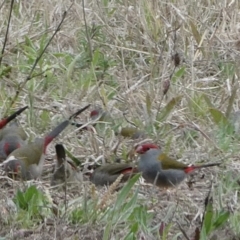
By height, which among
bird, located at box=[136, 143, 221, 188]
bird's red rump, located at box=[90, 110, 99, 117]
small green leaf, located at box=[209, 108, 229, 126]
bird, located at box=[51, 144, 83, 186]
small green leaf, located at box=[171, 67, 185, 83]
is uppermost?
bird, located at box=[51, 144, 83, 186]

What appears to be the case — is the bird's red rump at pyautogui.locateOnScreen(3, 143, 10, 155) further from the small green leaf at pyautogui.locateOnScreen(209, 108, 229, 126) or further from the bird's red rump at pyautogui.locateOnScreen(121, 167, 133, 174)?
the small green leaf at pyautogui.locateOnScreen(209, 108, 229, 126)

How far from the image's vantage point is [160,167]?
4703 mm

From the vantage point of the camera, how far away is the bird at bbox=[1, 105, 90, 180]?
4676 millimetres

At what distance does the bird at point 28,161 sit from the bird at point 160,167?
1.69 ft

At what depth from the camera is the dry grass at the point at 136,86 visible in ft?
13.7

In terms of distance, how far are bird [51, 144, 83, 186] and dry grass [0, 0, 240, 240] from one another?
0.27 feet

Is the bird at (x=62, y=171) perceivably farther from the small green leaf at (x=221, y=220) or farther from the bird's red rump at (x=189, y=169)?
the small green leaf at (x=221, y=220)

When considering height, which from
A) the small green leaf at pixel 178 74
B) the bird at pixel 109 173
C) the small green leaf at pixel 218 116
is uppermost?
the bird at pixel 109 173

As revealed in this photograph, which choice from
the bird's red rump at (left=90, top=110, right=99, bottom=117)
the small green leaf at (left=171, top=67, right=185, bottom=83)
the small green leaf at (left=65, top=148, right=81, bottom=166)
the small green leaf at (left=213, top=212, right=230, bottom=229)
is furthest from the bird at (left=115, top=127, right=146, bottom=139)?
the small green leaf at (left=213, top=212, right=230, bottom=229)

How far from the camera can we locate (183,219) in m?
4.11

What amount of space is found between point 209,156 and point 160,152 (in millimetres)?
313

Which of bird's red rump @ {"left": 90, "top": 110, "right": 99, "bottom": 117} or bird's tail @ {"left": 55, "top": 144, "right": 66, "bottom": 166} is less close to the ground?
bird's tail @ {"left": 55, "top": 144, "right": 66, "bottom": 166}

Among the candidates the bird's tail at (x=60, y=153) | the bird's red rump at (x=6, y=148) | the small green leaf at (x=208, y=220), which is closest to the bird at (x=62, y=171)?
the bird's tail at (x=60, y=153)

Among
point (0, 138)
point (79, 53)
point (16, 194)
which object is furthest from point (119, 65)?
point (16, 194)
